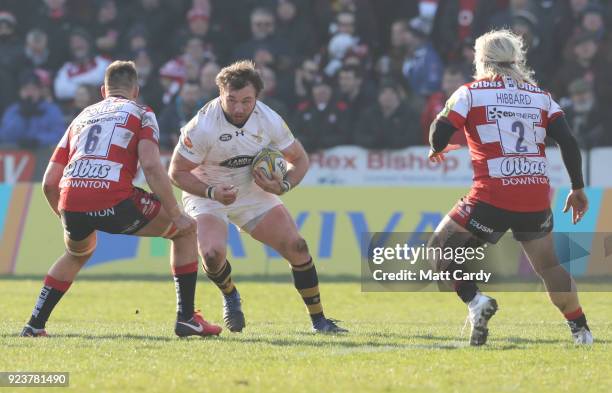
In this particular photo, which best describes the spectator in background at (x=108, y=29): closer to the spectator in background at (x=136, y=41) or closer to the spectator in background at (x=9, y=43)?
the spectator in background at (x=136, y=41)

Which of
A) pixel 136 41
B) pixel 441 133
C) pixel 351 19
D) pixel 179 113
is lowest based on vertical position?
pixel 441 133

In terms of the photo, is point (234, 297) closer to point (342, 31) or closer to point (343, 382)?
point (343, 382)

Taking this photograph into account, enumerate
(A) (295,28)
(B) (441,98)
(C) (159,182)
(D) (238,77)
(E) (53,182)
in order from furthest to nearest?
1. (A) (295,28)
2. (B) (441,98)
3. (E) (53,182)
4. (D) (238,77)
5. (C) (159,182)

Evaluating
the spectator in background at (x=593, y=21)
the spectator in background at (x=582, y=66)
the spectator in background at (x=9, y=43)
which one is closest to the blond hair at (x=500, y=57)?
the spectator in background at (x=582, y=66)

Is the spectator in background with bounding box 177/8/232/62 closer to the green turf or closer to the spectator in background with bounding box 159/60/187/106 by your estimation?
the spectator in background with bounding box 159/60/187/106

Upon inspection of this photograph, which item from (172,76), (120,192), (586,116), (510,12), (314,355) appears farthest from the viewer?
(172,76)

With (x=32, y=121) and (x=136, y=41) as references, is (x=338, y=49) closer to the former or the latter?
(x=136, y=41)

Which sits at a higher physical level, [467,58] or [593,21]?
[593,21]

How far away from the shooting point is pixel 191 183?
9.61 metres

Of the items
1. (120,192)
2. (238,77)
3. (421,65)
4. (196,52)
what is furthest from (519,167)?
(196,52)

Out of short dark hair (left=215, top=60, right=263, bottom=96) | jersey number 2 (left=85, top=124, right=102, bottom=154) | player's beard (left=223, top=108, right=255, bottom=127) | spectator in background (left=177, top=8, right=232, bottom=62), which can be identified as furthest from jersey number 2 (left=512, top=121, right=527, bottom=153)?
spectator in background (left=177, top=8, right=232, bottom=62)

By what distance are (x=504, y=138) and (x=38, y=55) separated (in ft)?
46.9

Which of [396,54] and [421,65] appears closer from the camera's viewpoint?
[421,65]

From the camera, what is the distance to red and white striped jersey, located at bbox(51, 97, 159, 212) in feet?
29.7
